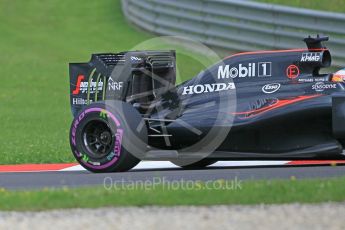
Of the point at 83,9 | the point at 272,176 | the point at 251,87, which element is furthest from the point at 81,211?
the point at 83,9

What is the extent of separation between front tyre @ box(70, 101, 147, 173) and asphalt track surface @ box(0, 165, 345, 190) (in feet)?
0.49


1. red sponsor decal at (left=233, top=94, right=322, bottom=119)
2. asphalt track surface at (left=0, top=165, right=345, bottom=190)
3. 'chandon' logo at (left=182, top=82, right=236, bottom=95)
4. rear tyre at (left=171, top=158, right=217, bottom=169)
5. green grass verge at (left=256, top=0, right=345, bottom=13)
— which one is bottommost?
rear tyre at (left=171, top=158, right=217, bottom=169)

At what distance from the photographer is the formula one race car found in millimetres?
8977

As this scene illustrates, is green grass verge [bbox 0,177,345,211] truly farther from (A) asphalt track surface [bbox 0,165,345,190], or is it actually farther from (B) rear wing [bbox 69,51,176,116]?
(B) rear wing [bbox 69,51,176,116]

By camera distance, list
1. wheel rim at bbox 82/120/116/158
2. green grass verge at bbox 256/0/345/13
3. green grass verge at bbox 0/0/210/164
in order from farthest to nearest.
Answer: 1. green grass verge at bbox 256/0/345/13
2. green grass verge at bbox 0/0/210/164
3. wheel rim at bbox 82/120/116/158

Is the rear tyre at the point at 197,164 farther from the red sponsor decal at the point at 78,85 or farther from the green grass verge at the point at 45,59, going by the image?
the green grass verge at the point at 45,59

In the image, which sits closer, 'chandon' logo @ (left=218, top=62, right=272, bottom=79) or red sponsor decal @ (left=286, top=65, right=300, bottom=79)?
red sponsor decal @ (left=286, top=65, right=300, bottom=79)

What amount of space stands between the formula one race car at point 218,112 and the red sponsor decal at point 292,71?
10 millimetres

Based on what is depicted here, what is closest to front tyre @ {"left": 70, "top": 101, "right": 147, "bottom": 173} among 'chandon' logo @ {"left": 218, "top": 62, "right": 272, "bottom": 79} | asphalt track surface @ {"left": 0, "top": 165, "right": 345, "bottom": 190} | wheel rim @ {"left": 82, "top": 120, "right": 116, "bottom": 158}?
wheel rim @ {"left": 82, "top": 120, "right": 116, "bottom": 158}

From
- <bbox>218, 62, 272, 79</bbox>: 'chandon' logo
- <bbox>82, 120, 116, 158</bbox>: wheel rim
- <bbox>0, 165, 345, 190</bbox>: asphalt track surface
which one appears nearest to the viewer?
<bbox>0, 165, 345, 190</bbox>: asphalt track surface

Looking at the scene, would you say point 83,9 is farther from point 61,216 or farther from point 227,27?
point 61,216

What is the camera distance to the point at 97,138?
9641mm

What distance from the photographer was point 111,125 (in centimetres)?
935

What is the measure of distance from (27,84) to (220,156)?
10193mm
